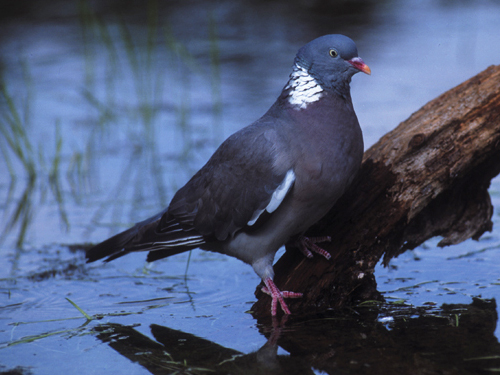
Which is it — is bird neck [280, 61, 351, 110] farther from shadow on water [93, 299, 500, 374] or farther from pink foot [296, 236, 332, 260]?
shadow on water [93, 299, 500, 374]

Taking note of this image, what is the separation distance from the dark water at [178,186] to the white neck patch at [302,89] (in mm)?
1152

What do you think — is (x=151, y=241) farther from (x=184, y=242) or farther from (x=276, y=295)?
(x=276, y=295)

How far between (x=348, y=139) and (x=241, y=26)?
7.51 meters

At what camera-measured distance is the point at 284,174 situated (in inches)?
136

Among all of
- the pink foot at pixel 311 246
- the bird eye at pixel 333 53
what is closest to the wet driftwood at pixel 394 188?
the pink foot at pixel 311 246

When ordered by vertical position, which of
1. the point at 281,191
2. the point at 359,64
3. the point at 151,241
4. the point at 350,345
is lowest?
the point at 350,345

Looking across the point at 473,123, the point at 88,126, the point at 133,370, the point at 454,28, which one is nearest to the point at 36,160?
the point at 88,126

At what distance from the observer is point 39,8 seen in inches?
446

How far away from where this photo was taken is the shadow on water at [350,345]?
9.89ft

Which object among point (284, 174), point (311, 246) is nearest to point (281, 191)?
point (284, 174)

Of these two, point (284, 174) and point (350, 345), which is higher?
point (284, 174)

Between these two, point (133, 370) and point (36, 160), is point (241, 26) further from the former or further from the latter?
point (133, 370)

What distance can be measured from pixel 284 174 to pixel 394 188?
2.15 ft

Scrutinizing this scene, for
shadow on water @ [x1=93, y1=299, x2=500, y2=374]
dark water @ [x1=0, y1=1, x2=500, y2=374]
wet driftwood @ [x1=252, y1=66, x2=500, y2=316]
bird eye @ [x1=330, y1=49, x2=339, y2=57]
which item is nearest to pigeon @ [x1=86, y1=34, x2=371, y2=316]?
bird eye @ [x1=330, y1=49, x2=339, y2=57]
